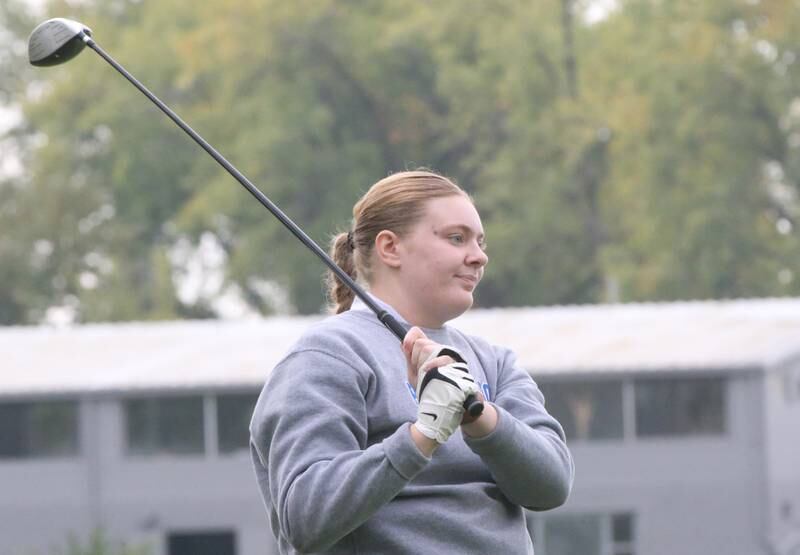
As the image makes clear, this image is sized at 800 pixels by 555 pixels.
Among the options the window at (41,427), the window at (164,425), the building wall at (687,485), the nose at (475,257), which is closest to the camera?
the nose at (475,257)

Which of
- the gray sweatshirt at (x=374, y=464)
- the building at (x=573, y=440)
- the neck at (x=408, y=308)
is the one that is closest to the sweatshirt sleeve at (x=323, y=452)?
Answer: the gray sweatshirt at (x=374, y=464)

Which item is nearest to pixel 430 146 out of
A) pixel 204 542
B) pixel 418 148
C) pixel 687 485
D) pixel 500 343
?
pixel 418 148

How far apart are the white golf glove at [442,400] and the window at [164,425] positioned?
2393 cm

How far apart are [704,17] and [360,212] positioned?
32.4 meters

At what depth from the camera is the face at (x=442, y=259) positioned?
3.47 m

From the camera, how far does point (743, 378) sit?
84.9 feet

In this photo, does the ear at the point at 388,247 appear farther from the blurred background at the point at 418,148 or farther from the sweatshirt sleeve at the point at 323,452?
the blurred background at the point at 418,148

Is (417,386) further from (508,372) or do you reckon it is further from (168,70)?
(168,70)

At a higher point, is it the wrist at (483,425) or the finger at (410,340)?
the finger at (410,340)

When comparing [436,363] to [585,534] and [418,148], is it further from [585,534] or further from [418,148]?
[418,148]

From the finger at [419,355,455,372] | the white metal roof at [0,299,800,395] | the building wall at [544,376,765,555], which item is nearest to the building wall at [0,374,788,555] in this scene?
the building wall at [544,376,765,555]

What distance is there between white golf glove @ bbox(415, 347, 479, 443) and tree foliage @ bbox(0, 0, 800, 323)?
105ft

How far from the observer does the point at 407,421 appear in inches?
132

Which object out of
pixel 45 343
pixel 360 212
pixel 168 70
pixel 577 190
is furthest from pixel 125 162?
pixel 360 212
